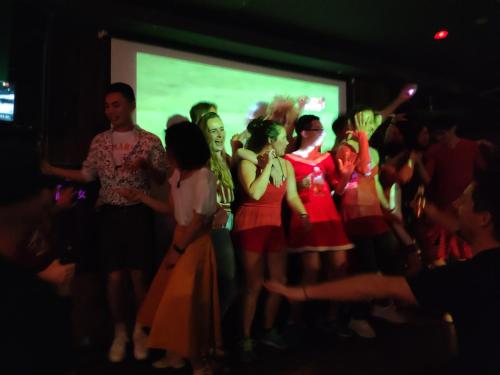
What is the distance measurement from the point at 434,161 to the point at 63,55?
9.38 feet

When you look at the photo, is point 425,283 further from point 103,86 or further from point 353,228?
point 103,86

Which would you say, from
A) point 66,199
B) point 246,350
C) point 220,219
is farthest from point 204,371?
point 66,199

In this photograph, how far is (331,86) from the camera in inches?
169

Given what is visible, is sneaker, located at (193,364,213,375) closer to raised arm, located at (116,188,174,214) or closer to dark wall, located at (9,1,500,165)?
raised arm, located at (116,188,174,214)

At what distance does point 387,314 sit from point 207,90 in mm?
2215

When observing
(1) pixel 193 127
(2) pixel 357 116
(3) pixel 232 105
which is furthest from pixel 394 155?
(1) pixel 193 127

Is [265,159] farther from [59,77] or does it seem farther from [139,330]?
[59,77]

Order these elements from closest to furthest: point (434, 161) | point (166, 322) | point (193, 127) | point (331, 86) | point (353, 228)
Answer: point (166, 322) < point (193, 127) < point (353, 228) < point (434, 161) < point (331, 86)

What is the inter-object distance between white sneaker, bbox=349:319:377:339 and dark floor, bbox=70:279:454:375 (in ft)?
0.17

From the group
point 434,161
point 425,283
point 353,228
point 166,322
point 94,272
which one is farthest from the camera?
point 434,161

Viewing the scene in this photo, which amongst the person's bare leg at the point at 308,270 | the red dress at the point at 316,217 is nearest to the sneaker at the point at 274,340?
the person's bare leg at the point at 308,270

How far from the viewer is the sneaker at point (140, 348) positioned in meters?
2.50

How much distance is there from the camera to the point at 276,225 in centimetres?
269

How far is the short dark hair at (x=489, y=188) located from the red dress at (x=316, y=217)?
5.29 feet
